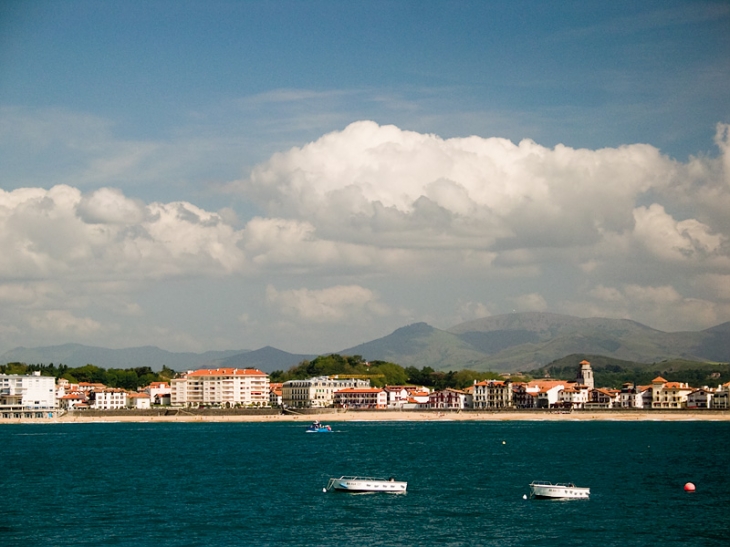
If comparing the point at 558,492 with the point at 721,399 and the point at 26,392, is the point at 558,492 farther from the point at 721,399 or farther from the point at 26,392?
the point at 26,392

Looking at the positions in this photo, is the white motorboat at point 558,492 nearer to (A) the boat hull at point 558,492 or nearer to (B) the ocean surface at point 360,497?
(A) the boat hull at point 558,492

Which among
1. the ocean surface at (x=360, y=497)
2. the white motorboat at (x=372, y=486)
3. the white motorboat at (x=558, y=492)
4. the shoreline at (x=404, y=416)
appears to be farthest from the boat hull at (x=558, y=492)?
the shoreline at (x=404, y=416)

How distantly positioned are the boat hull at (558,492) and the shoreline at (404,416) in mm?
128579

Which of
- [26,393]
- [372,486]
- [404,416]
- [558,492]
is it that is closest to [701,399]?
[404,416]

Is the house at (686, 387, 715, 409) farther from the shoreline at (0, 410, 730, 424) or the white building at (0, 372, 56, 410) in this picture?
the white building at (0, 372, 56, 410)

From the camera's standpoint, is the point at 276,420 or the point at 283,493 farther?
the point at 276,420

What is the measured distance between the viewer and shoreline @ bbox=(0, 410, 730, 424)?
178 m

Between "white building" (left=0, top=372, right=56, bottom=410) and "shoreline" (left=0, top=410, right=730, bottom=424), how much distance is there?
A: 1046 cm

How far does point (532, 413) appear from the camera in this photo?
18638 cm

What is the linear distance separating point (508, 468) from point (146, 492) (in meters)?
26.1

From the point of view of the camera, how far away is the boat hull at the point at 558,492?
51406 mm

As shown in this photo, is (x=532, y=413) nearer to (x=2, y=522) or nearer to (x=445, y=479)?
(x=445, y=479)

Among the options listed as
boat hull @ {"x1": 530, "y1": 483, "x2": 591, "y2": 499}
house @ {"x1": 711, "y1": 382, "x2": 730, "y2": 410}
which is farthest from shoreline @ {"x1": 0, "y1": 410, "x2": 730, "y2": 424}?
boat hull @ {"x1": 530, "y1": 483, "x2": 591, "y2": 499}

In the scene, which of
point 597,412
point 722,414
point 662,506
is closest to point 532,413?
point 597,412
